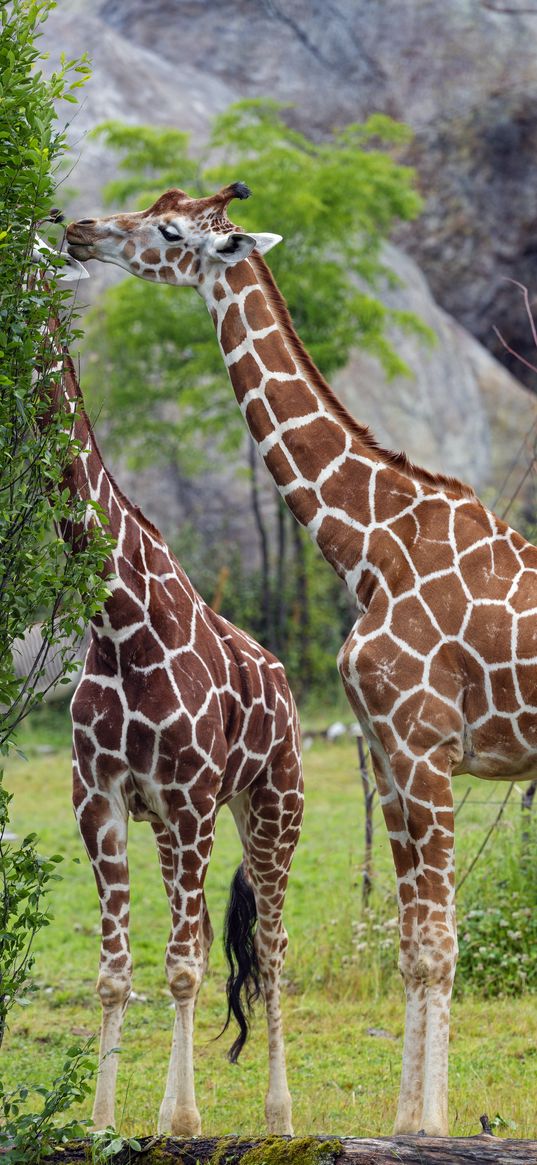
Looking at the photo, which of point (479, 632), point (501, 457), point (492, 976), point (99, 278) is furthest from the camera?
point (501, 457)

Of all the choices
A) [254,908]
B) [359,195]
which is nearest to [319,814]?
[254,908]

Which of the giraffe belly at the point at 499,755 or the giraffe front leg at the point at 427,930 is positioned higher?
the giraffe belly at the point at 499,755

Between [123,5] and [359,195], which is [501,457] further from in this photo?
[123,5]

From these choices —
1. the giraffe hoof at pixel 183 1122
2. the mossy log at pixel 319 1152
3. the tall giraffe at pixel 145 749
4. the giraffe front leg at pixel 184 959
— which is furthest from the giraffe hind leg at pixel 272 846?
the mossy log at pixel 319 1152

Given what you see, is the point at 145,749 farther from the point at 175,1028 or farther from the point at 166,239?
the point at 166,239

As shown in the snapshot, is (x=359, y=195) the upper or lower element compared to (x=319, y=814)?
upper

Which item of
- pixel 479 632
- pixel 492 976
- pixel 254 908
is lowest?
pixel 492 976

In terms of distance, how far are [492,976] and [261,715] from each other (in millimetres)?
2806

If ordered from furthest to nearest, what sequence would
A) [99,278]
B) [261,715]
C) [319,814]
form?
[99,278] < [319,814] < [261,715]

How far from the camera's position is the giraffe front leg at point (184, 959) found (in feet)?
16.7

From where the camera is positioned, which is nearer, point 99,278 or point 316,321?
point 316,321

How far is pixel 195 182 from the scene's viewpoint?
60.0ft

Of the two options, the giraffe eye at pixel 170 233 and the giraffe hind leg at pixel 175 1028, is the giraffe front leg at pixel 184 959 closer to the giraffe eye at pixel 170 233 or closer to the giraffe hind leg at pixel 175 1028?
the giraffe hind leg at pixel 175 1028

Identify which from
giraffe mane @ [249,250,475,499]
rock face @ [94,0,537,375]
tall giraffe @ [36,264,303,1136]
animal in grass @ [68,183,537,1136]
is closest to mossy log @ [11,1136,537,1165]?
animal in grass @ [68,183,537,1136]
